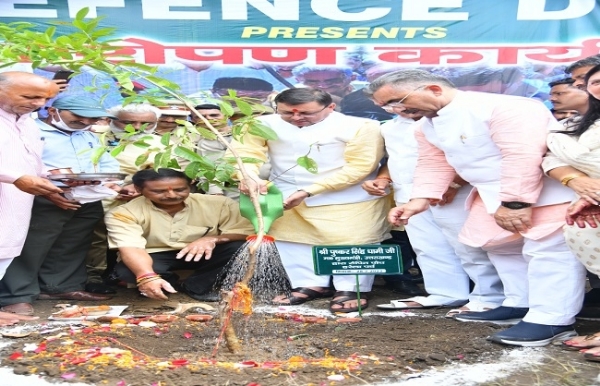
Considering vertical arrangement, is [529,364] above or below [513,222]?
below

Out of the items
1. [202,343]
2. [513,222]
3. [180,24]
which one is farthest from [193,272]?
[513,222]

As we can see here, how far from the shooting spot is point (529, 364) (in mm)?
2865

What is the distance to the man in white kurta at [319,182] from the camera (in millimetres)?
4184

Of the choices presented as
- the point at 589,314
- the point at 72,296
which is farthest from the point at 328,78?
the point at 589,314

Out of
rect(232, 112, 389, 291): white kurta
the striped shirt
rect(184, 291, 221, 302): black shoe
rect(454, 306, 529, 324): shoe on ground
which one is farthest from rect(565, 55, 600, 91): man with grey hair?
the striped shirt

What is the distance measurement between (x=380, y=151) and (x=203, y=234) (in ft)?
4.10

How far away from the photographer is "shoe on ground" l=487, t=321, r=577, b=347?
308cm

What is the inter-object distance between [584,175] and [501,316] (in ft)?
3.17

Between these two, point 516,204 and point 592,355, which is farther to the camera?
point 516,204

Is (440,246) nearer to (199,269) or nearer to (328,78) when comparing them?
(199,269)

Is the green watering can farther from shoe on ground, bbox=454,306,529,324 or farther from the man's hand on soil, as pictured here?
shoe on ground, bbox=454,306,529,324

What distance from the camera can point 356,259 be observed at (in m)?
3.59

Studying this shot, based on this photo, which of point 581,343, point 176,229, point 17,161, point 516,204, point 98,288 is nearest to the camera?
point 581,343

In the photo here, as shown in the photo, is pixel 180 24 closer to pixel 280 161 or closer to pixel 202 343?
pixel 280 161
